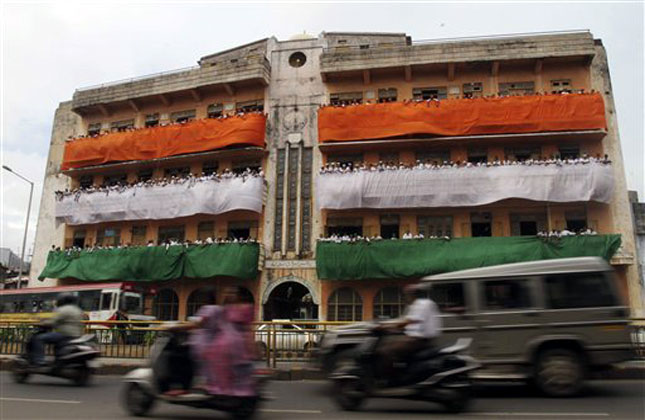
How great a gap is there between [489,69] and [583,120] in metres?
5.26

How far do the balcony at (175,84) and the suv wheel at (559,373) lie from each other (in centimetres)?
2172

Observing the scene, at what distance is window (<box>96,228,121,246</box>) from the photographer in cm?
2827

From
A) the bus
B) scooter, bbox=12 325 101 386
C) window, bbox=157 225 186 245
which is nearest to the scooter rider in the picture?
scooter, bbox=12 325 101 386

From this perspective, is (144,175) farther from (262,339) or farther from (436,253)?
(262,339)

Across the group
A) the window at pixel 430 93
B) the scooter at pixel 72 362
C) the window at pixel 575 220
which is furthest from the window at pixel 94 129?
the window at pixel 575 220

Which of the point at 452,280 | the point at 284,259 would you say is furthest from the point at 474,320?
the point at 284,259

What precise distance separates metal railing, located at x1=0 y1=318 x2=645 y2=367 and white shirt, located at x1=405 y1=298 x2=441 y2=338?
12.9 feet

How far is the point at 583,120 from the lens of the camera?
2222cm

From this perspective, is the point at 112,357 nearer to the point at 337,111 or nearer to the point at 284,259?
the point at 284,259

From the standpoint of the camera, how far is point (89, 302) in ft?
77.8

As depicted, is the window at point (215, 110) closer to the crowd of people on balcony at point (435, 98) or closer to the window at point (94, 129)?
the crowd of people on balcony at point (435, 98)

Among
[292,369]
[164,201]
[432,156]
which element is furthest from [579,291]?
[164,201]

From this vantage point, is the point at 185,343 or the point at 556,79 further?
the point at 556,79

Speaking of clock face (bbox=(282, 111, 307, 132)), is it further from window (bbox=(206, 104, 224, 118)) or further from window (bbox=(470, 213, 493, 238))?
window (bbox=(470, 213, 493, 238))
